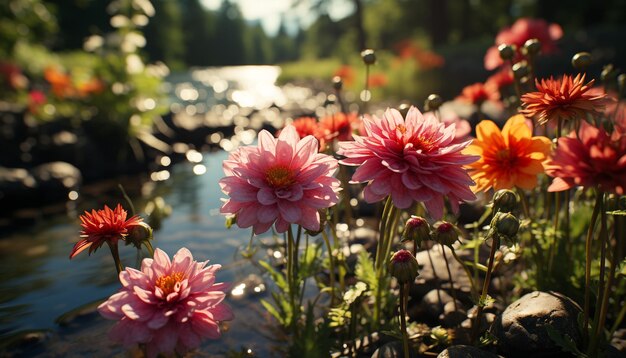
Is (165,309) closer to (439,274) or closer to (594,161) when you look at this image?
(594,161)

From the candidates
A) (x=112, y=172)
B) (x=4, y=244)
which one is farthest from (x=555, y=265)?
(x=112, y=172)

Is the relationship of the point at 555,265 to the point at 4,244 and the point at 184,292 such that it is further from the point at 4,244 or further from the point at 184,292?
the point at 4,244

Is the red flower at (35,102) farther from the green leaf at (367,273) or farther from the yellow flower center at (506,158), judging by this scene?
the yellow flower center at (506,158)

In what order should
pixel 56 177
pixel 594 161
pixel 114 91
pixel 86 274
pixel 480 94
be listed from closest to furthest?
pixel 594 161 < pixel 480 94 < pixel 86 274 < pixel 56 177 < pixel 114 91

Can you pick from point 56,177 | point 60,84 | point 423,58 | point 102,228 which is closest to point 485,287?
point 102,228

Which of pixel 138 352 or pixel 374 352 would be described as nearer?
pixel 374 352

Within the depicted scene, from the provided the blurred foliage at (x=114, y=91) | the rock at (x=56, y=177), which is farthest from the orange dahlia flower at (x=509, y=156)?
the blurred foliage at (x=114, y=91)

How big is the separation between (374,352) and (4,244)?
4.06m

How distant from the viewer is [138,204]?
5.98 metres

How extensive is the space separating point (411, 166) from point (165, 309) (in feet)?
2.73

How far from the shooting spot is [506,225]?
156 centimetres

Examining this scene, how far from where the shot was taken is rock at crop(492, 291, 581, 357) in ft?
6.49

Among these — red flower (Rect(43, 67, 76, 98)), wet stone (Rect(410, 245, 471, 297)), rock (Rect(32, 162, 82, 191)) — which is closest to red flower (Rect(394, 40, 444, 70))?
red flower (Rect(43, 67, 76, 98))

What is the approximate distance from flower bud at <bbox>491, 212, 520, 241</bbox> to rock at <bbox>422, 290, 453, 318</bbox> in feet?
3.71
